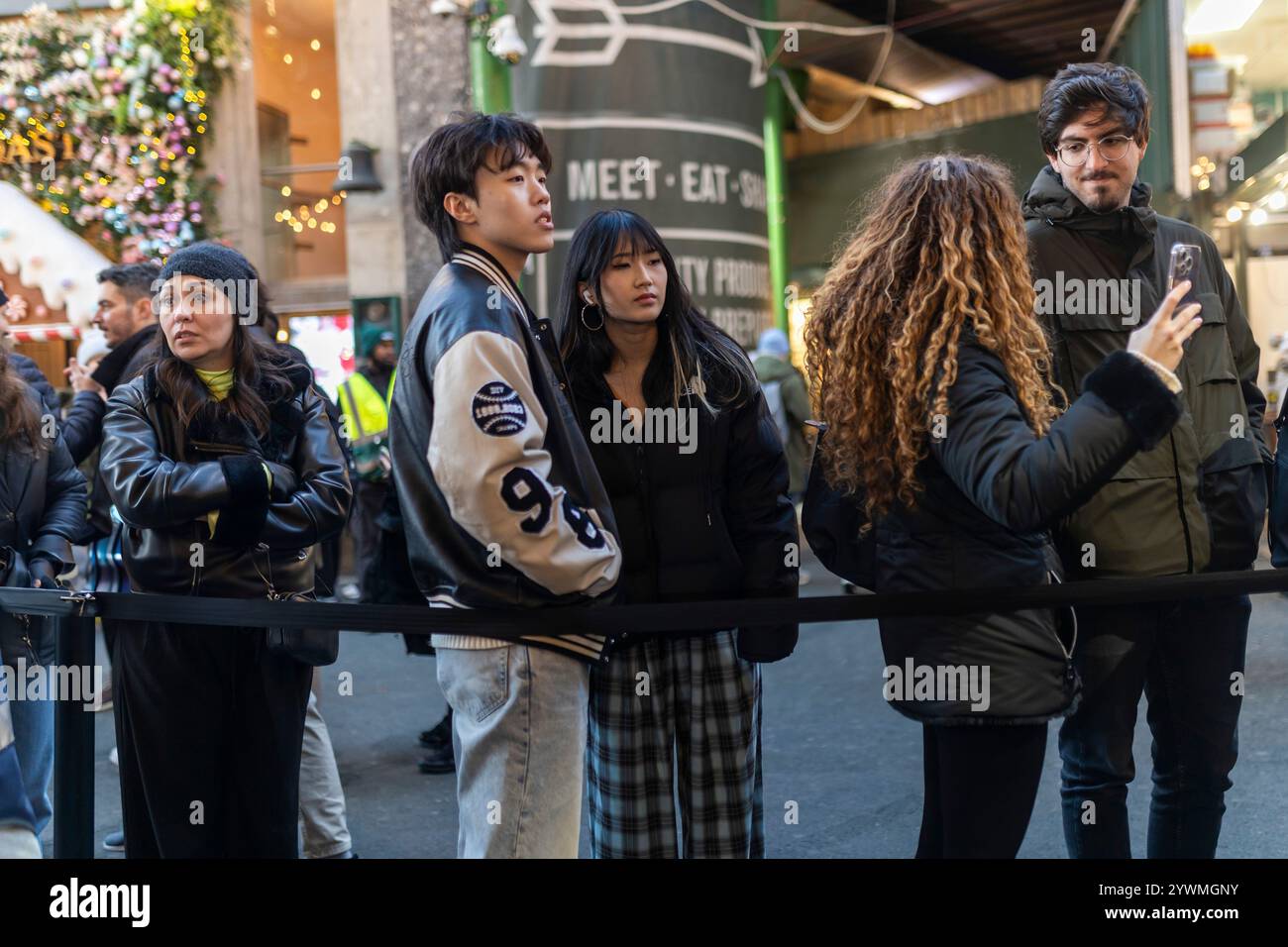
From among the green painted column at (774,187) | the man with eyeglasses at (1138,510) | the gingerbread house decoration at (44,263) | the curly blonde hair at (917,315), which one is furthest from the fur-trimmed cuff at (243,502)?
the green painted column at (774,187)

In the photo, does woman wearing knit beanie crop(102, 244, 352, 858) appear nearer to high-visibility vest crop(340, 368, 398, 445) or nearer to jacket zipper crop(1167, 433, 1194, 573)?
jacket zipper crop(1167, 433, 1194, 573)

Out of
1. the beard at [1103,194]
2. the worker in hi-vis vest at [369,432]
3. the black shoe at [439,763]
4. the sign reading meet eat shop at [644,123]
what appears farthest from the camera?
the sign reading meet eat shop at [644,123]

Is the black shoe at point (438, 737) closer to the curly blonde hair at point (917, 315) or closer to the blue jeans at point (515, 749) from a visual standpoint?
the blue jeans at point (515, 749)

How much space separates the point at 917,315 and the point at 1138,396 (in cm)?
44

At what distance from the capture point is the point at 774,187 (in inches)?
454

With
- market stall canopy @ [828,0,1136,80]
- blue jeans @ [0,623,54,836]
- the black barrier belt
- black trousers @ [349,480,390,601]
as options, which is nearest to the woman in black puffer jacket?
the black barrier belt

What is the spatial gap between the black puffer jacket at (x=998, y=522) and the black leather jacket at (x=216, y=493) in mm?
1449

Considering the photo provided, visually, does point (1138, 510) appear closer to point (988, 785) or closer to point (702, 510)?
point (988, 785)

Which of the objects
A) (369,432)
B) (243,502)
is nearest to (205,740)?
(243,502)

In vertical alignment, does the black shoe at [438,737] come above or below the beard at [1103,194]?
below

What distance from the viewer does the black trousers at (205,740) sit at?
Answer: 9.92 ft

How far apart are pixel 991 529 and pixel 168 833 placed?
2.02 meters
